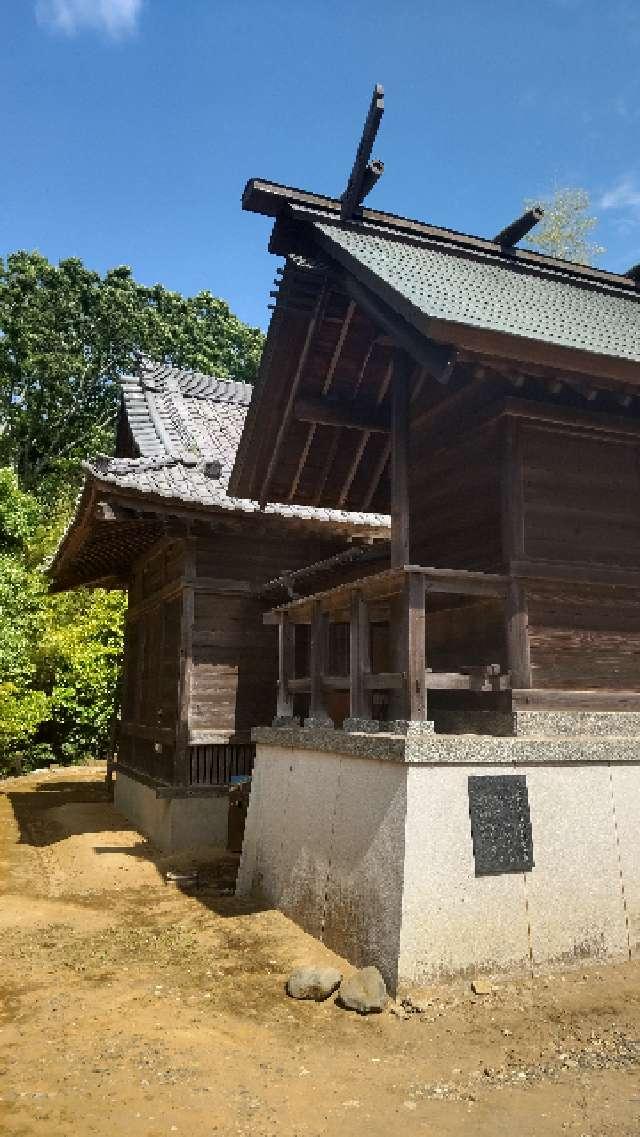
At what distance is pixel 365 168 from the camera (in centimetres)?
768

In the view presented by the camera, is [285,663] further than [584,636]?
Yes

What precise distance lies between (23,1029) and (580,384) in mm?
6226

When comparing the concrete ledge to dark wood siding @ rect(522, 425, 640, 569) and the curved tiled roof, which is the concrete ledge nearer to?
dark wood siding @ rect(522, 425, 640, 569)

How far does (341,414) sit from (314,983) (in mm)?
5978

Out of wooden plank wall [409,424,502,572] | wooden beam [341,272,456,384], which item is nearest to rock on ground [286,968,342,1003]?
wooden plank wall [409,424,502,572]

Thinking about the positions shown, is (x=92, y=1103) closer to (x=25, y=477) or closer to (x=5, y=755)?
(x=5, y=755)

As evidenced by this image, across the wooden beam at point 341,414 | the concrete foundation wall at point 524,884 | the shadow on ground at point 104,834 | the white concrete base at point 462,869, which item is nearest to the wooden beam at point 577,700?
the white concrete base at point 462,869

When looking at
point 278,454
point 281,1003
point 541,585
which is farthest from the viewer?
point 278,454

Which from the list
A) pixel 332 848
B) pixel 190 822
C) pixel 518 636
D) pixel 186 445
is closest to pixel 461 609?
pixel 518 636

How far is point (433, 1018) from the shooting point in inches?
195

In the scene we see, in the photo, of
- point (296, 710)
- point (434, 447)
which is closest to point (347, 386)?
point (434, 447)

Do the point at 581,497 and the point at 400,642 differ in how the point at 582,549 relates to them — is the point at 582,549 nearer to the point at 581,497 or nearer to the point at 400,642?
the point at 581,497

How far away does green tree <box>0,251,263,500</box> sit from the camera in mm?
35469

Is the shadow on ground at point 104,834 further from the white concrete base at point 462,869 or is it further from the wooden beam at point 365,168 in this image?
the wooden beam at point 365,168
